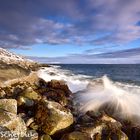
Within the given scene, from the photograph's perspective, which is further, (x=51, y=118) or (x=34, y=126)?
(x=51, y=118)

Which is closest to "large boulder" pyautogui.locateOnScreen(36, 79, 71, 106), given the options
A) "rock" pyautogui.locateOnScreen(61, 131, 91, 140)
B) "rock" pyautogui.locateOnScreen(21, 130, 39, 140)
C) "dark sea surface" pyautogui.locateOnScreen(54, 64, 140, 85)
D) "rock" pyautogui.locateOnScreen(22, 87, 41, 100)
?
"rock" pyautogui.locateOnScreen(22, 87, 41, 100)

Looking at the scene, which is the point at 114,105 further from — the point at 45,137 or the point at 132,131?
the point at 45,137

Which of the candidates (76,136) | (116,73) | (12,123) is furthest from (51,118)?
(116,73)

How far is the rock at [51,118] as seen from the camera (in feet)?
33.7

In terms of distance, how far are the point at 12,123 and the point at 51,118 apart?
195 centimetres

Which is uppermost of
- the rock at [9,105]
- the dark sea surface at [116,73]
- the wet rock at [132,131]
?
the rock at [9,105]

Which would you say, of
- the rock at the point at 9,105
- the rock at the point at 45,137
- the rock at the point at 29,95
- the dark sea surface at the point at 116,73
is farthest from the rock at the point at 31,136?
the dark sea surface at the point at 116,73

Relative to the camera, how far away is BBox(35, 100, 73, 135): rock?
10.3 meters

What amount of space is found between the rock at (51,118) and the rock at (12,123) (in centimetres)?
120

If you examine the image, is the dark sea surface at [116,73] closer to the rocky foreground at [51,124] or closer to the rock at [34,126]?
the rocky foreground at [51,124]

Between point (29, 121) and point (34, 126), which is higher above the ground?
point (29, 121)

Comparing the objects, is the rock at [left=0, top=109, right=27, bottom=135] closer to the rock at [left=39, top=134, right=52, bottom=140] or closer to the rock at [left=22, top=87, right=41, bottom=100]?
the rock at [left=39, top=134, right=52, bottom=140]

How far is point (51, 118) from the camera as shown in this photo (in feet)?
34.6

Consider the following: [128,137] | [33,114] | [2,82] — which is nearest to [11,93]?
[2,82]
